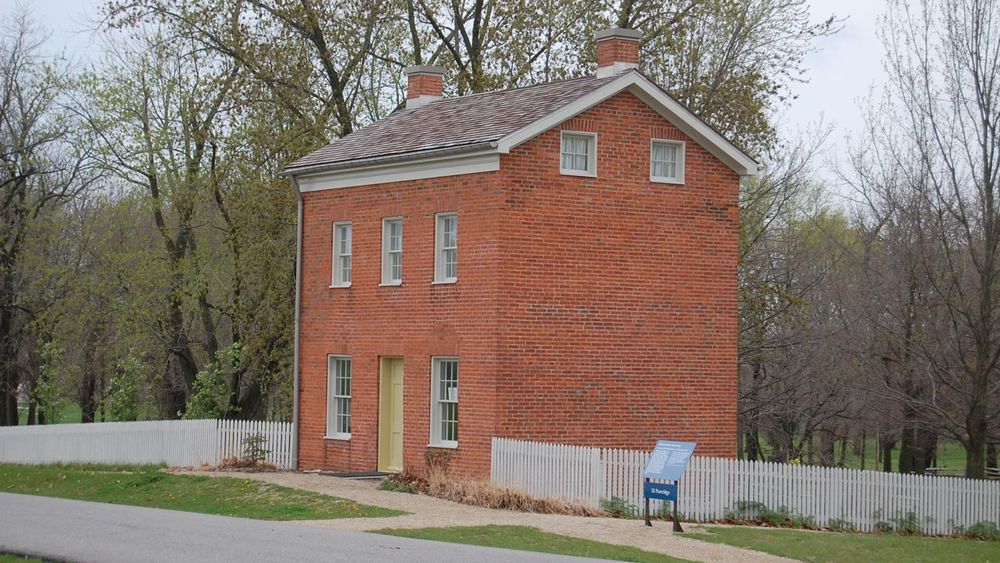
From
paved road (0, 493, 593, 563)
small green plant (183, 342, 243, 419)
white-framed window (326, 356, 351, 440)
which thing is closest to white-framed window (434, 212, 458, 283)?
white-framed window (326, 356, 351, 440)

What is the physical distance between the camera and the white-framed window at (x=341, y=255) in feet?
95.0

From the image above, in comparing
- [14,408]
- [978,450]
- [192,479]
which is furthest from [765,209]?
[14,408]

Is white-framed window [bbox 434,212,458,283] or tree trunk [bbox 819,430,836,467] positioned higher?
white-framed window [bbox 434,212,458,283]

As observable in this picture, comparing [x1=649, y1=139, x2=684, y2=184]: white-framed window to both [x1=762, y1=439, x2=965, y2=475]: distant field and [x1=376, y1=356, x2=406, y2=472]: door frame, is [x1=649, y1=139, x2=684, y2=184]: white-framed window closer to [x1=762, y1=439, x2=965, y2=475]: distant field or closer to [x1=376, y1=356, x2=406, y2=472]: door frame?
[x1=376, y1=356, x2=406, y2=472]: door frame

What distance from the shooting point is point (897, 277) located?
1505 inches

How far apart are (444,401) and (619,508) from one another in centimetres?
509

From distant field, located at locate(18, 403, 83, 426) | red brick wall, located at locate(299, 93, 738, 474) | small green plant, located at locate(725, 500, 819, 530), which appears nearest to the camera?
small green plant, located at locate(725, 500, 819, 530)

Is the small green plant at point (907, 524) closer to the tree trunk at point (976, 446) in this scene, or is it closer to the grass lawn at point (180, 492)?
the tree trunk at point (976, 446)

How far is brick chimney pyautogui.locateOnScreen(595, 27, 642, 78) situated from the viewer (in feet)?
89.1

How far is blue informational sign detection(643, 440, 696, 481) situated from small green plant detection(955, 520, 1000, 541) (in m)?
9.06

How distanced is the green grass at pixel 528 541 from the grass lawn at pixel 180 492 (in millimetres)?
2722

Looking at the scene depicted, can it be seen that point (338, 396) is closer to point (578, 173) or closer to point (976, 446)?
point (578, 173)

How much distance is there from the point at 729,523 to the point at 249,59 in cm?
2084

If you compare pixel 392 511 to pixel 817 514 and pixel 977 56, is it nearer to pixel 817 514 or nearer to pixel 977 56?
pixel 817 514
